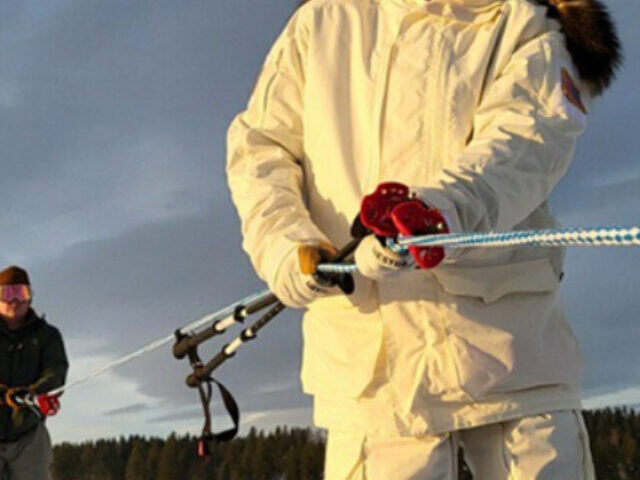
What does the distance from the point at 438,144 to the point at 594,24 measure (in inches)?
21.0

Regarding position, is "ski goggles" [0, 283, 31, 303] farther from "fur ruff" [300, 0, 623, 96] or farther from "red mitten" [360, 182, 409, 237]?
"red mitten" [360, 182, 409, 237]

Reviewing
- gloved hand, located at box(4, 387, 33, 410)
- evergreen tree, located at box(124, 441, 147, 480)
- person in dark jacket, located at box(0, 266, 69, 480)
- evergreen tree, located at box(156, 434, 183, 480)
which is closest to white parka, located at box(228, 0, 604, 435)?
gloved hand, located at box(4, 387, 33, 410)

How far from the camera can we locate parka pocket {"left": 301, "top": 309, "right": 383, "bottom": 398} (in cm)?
228

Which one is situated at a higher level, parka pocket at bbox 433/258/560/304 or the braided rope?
the braided rope

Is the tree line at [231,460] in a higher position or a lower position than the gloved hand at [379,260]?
lower

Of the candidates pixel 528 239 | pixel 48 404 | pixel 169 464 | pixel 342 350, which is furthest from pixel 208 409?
pixel 169 464

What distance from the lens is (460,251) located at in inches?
81.7

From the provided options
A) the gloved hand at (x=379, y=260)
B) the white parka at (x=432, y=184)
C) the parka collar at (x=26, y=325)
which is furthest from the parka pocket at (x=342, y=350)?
the parka collar at (x=26, y=325)

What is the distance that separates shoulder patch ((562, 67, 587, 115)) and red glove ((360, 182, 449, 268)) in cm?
59

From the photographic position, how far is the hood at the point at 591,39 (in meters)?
2.47

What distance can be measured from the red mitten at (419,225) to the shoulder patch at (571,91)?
1.99 feet

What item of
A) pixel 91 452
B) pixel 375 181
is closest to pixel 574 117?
pixel 375 181

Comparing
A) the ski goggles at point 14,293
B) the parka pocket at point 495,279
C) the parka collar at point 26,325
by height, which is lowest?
the parka collar at point 26,325

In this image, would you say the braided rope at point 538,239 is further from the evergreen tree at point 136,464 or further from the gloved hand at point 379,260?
the evergreen tree at point 136,464
